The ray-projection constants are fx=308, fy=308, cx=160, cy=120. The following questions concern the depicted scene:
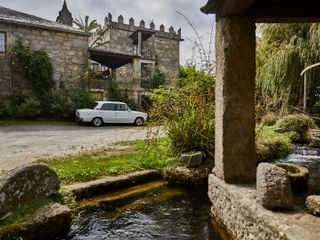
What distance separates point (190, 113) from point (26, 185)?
3.72 metres

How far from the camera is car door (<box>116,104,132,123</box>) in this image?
16078 millimetres

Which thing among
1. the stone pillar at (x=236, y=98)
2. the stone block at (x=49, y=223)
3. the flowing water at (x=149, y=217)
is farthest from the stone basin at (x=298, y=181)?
the stone block at (x=49, y=223)

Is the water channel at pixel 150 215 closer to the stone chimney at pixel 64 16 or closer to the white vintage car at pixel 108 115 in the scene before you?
the white vintage car at pixel 108 115

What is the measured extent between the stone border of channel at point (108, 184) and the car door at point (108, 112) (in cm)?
1020

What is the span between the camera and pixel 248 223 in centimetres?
289

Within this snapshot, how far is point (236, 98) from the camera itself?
375cm

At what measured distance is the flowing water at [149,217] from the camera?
11.5 ft

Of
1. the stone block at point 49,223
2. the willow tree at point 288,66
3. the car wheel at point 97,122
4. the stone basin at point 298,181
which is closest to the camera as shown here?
the stone block at point 49,223

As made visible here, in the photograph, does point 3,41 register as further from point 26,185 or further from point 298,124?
point 26,185

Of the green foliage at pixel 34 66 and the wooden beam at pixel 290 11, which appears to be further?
the green foliage at pixel 34 66

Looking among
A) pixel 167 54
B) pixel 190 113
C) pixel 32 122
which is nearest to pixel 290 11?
pixel 190 113

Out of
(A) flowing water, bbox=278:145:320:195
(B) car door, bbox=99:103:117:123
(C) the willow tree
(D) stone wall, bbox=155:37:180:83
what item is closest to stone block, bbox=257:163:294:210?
(A) flowing water, bbox=278:145:320:195

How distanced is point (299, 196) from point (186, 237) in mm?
2103

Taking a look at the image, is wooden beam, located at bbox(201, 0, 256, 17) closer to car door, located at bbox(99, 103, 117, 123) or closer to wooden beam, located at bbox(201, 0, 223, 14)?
wooden beam, located at bbox(201, 0, 223, 14)
